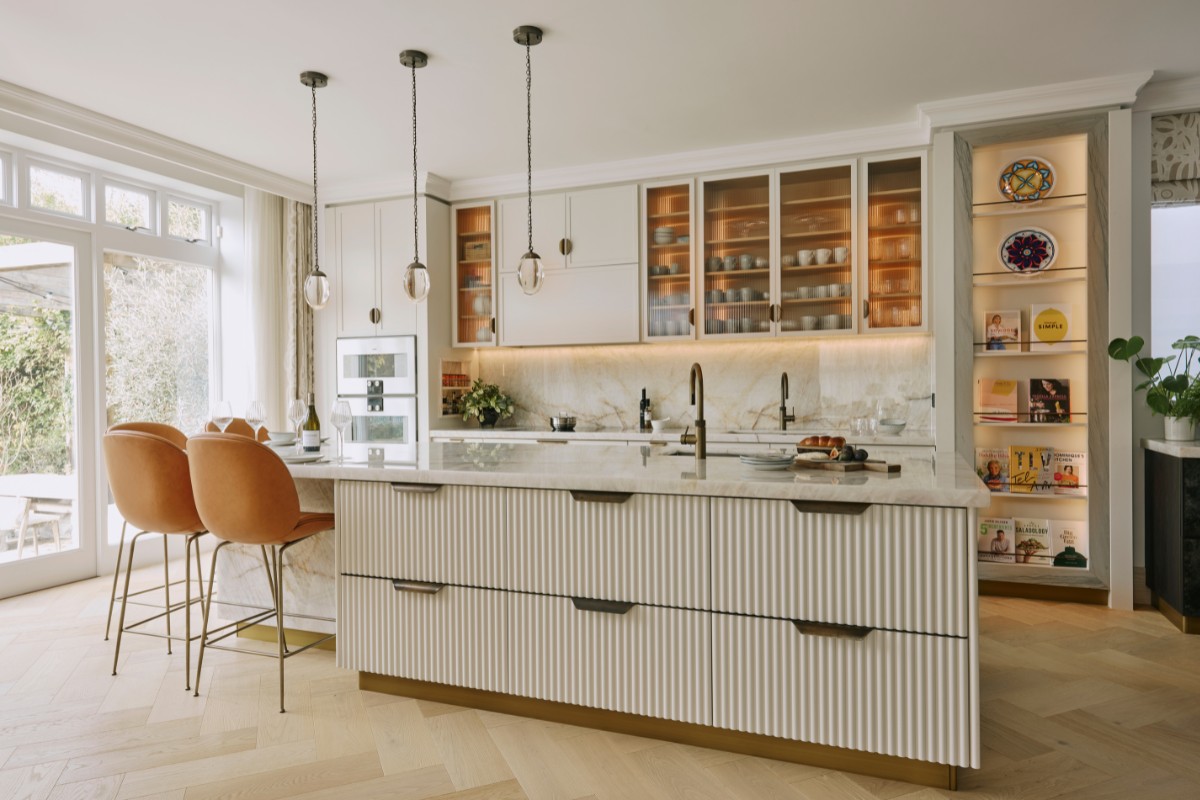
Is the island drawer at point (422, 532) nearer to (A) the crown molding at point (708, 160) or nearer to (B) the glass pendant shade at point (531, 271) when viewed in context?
(B) the glass pendant shade at point (531, 271)

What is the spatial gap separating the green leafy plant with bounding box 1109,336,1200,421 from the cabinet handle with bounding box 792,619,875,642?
8.71 ft

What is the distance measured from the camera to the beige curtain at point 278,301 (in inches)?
214

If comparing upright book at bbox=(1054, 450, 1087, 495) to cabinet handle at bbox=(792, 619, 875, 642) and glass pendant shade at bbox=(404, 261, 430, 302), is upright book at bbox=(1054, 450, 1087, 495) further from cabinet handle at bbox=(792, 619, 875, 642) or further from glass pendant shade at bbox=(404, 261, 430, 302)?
glass pendant shade at bbox=(404, 261, 430, 302)

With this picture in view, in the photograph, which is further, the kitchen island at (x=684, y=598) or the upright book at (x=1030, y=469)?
the upright book at (x=1030, y=469)

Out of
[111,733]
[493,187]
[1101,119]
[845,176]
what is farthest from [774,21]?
[111,733]

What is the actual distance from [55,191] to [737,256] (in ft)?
13.7

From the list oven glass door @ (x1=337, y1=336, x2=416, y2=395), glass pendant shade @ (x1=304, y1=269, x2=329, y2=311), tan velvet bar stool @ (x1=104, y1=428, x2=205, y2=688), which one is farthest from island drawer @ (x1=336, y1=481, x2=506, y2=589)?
oven glass door @ (x1=337, y1=336, x2=416, y2=395)

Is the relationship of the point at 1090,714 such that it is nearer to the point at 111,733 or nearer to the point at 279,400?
the point at 111,733

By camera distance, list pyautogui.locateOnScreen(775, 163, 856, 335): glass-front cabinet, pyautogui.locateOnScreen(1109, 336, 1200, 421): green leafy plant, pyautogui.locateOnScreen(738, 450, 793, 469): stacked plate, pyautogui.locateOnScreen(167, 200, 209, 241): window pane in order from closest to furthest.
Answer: pyautogui.locateOnScreen(738, 450, 793, 469): stacked plate, pyautogui.locateOnScreen(1109, 336, 1200, 421): green leafy plant, pyautogui.locateOnScreen(775, 163, 856, 335): glass-front cabinet, pyautogui.locateOnScreen(167, 200, 209, 241): window pane

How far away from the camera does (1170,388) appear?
12.0 ft

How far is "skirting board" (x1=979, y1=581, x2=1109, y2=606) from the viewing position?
3947 mm

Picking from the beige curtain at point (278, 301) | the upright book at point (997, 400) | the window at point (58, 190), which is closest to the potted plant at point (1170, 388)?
the upright book at point (997, 400)

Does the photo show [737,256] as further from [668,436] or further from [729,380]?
[668,436]

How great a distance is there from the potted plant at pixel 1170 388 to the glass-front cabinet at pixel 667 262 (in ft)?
7.83
